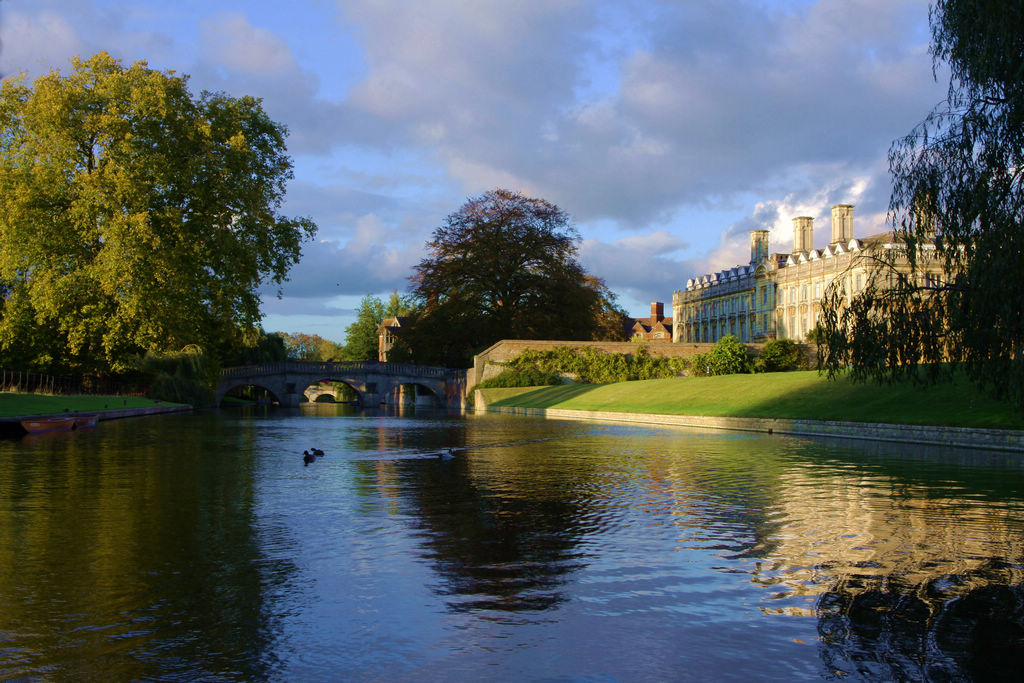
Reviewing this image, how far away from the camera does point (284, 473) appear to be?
15578mm

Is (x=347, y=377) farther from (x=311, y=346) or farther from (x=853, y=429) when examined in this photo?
(x=311, y=346)

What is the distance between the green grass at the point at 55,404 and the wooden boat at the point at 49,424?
71cm

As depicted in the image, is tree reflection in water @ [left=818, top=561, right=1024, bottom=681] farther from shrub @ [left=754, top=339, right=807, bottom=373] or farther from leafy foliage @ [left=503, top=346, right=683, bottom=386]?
leafy foliage @ [left=503, top=346, right=683, bottom=386]

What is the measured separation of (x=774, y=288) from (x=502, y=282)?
3711 centimetres

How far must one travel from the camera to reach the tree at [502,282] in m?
70.4

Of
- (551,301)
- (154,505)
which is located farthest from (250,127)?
(154,505)

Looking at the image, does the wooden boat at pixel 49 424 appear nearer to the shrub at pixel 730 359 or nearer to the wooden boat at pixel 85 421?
the wooden boat at pixel 85 421

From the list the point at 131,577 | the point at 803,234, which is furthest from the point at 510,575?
the point at 803,234

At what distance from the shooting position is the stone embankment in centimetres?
2084

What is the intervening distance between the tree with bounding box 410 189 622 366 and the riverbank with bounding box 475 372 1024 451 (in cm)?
2330

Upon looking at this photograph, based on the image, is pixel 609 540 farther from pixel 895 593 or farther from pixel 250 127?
pixel 250 127

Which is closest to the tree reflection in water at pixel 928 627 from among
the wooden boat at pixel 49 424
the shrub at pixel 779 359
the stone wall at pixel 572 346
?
the wooden boat at pixel 49 424

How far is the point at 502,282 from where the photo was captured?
7119 centimetres

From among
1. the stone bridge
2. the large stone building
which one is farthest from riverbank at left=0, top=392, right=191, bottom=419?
the large stone building
